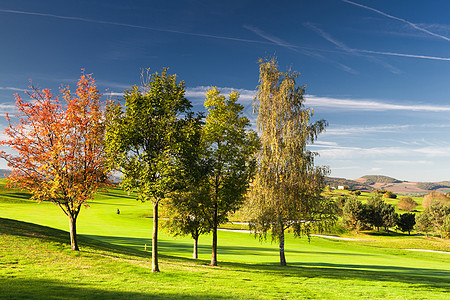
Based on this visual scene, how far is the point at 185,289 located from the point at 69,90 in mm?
16649

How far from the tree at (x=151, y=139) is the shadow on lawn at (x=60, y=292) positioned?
202 inches

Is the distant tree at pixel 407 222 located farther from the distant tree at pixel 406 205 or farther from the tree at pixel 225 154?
the tree at pixel 225 154

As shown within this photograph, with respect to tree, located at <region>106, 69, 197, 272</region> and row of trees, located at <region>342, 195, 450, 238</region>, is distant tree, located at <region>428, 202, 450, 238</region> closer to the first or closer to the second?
row of trees, located at <region>342, 195, 450, 238</region>

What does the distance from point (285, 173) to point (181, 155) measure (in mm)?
11282

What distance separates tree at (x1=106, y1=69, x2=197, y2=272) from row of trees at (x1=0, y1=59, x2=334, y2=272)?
6 cm

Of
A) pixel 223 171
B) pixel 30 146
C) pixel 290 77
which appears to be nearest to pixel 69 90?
pixel 30 146

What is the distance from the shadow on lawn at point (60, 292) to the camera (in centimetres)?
1148

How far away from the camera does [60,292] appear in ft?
39.5

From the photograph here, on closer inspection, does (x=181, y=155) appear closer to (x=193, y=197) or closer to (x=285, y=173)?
(x=193, y=197)

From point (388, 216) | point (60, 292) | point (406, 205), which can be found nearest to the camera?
point (60, 292)

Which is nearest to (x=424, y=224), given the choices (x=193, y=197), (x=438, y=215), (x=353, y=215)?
(x=438, y=215)

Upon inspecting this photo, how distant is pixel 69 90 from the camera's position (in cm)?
2147

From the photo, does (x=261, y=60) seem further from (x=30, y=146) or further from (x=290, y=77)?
(x=30, y=146)

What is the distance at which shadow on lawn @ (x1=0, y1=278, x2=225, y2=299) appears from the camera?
11481 mm
